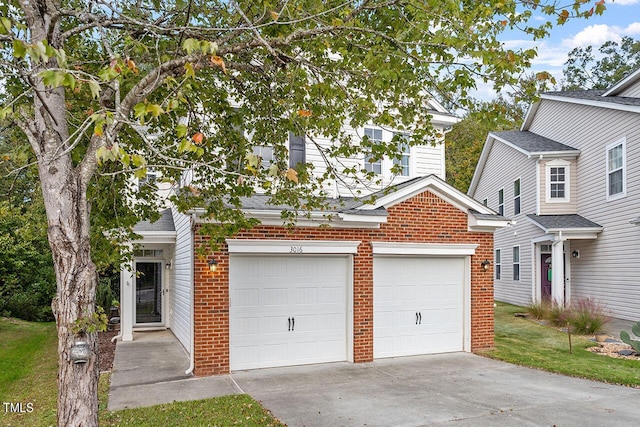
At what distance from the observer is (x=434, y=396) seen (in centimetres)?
771

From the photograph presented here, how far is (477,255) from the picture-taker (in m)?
11.4

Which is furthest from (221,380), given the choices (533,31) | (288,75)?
(533,31)

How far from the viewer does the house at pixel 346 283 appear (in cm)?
922

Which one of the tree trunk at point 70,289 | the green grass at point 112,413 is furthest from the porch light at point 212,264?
the tree trunk at point 70,289

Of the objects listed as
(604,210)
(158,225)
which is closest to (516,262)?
(604,210)

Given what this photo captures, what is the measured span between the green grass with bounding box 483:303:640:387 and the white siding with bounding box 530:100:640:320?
3070 mm

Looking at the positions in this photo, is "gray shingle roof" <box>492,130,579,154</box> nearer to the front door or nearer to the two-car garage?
the two-car garage

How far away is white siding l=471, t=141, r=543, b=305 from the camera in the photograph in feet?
62.1

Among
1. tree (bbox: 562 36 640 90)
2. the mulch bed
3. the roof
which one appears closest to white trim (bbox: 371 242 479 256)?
the mulch bed

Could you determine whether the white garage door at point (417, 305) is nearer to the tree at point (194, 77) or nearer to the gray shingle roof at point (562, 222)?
the tree at point (194, 77)

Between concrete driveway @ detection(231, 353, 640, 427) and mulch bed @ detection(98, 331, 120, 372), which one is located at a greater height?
concrete driveway @ detection(231, 353, 640, 427)

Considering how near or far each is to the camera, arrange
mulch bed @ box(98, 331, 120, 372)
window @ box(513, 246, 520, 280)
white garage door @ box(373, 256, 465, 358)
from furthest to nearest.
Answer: window @ box(513, 246, 520, 280), white garage door @ box(373, 256, 465, 358), mulch bed @ box(98, 331, 120, 372)

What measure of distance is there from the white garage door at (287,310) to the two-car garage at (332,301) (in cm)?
2

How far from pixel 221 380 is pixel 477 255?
20.8ft
